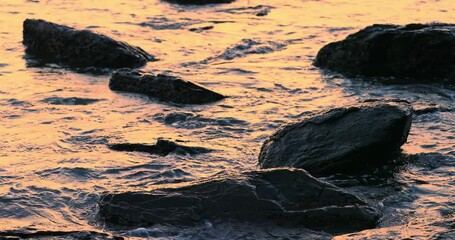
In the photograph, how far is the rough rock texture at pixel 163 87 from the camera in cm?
1027

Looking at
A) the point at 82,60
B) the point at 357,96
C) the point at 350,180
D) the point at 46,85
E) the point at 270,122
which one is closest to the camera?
the point at 350,180

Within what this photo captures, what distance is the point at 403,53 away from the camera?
11.4 m

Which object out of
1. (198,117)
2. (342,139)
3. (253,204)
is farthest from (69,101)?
(253,204)

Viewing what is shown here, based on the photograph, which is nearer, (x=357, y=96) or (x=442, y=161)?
(x=442, y=161)

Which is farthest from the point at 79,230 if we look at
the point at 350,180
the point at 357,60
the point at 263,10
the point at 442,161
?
the point at 263,10

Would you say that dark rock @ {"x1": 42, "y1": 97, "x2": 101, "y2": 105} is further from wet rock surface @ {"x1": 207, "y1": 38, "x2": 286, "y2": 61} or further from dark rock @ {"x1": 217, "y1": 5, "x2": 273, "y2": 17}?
dark rock @ {"x1": 217, "y1": 5, "x2": 273, "y2": 17}

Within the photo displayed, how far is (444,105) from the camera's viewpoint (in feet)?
32.2

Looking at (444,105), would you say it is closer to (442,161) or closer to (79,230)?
(442,161)

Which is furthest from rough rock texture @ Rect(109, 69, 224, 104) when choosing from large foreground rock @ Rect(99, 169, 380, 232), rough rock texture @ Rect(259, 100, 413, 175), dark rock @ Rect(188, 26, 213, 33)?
dark rock @ Rect(188, 26, 213, 33)

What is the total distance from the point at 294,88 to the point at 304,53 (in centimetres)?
211

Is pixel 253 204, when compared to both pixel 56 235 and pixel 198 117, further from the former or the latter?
pixel 198 117

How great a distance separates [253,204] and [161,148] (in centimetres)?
214

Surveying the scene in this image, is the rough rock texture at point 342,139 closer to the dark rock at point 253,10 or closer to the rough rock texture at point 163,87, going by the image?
the rough rock texture at point 163,87

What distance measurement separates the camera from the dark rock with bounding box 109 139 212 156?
27.1ft
